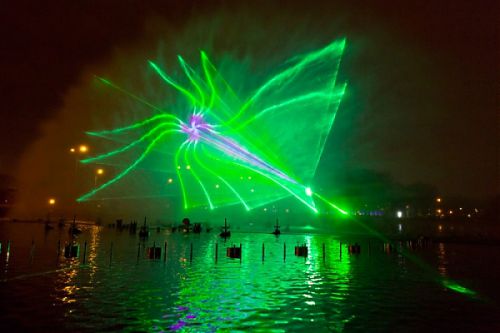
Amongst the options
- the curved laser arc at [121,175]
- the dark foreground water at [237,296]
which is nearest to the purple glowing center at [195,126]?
the curved laser arc at [121,175]

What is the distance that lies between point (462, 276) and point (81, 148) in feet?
312

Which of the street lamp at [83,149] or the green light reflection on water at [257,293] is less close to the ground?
the street lamp at [83,149]

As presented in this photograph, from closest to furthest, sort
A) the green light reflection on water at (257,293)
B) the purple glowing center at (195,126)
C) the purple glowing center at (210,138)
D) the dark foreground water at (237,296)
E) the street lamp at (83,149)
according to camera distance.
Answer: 1. the dark foreground water at (237,296)
2. the green light reflection on water at (257,293)
3. the purple glowing center at (195,126)
4. the purple glowing center at (210,138)
5. the street lamp at (83,149)

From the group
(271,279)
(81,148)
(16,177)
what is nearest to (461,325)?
(271,279)

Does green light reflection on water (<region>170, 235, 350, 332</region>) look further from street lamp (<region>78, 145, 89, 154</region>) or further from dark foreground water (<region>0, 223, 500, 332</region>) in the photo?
street lamp (<region>78, 145, 89, 154</region>)

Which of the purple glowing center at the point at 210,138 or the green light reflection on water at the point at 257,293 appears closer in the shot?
the green light reflection on water at the point at 257,293

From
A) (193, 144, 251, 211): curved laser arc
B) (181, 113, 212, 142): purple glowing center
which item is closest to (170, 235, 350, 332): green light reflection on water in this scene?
(181, 113, 212, 142): purple glowing center

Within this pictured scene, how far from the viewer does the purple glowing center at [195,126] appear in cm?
7304

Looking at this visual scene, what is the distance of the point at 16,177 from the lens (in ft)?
363

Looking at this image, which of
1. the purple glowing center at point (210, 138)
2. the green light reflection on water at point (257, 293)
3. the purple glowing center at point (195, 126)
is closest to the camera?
the green light reflection on water at point (257, 293)

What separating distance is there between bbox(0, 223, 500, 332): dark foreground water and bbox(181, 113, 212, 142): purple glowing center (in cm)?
4154

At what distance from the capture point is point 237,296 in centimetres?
2041

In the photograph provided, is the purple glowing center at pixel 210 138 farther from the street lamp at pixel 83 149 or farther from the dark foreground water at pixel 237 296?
the dark foreground water at pixel 237 296

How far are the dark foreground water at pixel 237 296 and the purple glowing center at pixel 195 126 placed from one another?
41545mm
